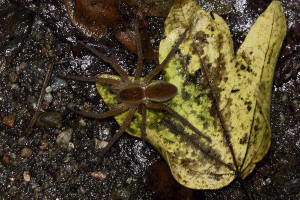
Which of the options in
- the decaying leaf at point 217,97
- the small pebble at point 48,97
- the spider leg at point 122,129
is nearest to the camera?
the decaying leaf at point 217,97

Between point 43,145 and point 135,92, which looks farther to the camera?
point 43,145

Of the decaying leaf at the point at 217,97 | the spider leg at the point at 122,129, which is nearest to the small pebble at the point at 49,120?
the spider leg at the point at 122,129

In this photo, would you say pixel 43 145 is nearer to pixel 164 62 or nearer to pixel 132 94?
pixel 132 94

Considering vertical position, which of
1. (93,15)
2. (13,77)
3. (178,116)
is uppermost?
(93,15)

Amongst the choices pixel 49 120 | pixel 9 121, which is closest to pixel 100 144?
pixel 49 120

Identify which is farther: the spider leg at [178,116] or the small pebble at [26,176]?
the small pebble at [26,176]

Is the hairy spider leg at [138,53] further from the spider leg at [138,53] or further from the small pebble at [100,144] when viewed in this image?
the small pebble at [100,144]

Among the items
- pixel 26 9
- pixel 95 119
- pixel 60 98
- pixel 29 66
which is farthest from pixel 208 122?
pixel 26 9

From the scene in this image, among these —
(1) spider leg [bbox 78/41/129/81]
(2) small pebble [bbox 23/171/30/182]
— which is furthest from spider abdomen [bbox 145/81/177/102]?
(2) small pebble [bbox 23/171/30/182]

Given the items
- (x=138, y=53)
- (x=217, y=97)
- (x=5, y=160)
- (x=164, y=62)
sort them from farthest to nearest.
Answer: (x=5, y=160)
(x=138, y=53)
(x=164, y=62)
(x=217, y=97)
